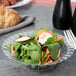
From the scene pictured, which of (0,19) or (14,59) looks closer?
(14,59)

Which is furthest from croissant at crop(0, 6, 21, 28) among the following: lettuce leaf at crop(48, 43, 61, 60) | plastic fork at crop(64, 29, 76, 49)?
lettuce leaf at crop(48, 43, 61, 60)

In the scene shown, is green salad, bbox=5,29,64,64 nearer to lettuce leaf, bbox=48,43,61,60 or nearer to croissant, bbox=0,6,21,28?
lettuce leaf, bbox=48,43,61,60

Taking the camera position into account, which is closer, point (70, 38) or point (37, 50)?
point (37, 50)

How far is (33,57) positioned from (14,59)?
0.06 m

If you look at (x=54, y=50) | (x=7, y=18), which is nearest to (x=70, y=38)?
(x=54, y=50)

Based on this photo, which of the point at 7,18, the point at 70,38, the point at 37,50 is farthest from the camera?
the point at 7,18

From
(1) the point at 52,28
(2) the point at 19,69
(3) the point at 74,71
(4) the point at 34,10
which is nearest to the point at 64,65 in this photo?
(3) the point at 74,71

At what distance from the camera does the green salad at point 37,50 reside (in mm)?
624

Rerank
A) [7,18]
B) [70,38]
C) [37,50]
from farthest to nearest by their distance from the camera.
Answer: [7,18] → [70,38] → [37,50]

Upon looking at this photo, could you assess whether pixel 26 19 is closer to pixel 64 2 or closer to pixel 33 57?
pixel 64 2

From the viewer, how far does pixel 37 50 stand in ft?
2.06

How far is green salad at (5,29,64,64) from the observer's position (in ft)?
2.05

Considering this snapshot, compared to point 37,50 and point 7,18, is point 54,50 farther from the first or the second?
point 7,18

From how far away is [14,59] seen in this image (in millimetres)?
635
